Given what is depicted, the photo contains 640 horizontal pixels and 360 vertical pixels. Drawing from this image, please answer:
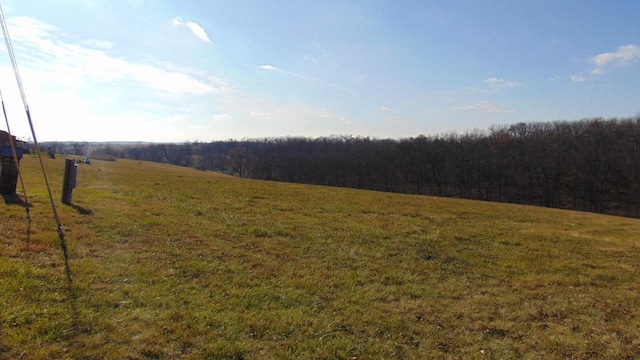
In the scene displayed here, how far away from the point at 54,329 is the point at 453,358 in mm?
5127

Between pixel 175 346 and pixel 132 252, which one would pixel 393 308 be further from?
pixel 132 252

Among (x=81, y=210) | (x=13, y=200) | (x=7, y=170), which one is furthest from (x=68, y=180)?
(x=7, y=170)

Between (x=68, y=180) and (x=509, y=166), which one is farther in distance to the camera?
(x=509, y=166)

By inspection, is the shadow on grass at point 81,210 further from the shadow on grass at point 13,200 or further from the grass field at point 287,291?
the shadow on grass at point 13,200

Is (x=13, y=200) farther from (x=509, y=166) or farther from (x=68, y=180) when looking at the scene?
(x=509, y=166)

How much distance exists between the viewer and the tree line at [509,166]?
63625 mm

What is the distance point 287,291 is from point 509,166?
255 feet

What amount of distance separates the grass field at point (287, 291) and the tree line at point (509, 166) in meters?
65.4

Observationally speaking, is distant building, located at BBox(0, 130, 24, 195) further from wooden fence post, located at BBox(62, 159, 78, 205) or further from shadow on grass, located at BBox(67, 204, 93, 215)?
shadow on grass, located at BBox(67, 204, 93, 215)

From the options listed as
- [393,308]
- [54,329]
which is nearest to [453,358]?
[393,308]

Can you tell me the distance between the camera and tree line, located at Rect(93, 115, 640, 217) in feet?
209

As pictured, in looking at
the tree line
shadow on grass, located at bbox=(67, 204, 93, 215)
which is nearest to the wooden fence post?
shadow on grass, located at bbox=(67, 204, 93, 215)

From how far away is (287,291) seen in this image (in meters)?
6.27

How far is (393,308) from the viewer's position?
241 inches
